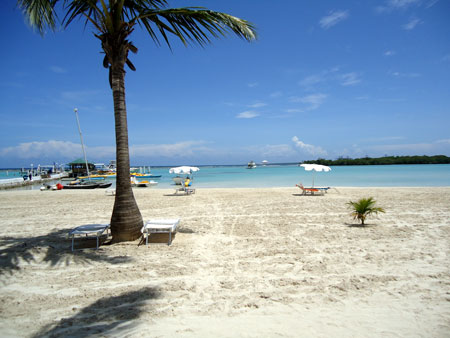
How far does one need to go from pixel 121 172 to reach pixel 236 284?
3.49 metres

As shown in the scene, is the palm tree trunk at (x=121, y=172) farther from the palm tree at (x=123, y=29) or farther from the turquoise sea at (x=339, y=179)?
the turquoise sea at (x=339, y=179)

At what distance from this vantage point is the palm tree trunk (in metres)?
5.15

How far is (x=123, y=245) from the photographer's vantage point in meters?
5.09

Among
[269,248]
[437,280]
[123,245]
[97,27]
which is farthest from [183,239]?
[97,27]

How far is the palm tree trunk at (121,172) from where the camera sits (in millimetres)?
5152

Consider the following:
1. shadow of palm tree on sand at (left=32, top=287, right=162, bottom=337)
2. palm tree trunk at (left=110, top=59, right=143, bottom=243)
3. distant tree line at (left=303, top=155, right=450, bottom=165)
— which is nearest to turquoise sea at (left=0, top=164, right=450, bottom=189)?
palm tree trunk at (left=110, top=59, right=143, bottom=243)

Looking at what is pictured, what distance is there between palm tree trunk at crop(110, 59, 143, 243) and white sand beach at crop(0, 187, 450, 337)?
351 millimetres

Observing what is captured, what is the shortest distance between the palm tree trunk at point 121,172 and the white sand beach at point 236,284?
1.15 feet

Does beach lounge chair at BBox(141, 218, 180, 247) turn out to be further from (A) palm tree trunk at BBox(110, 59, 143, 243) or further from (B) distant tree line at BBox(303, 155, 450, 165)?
(B) distant tree line at BBox(303, 155, 450, 165)

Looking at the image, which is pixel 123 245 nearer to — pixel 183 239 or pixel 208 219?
pixel 183 239

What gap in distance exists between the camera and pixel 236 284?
3396 mm

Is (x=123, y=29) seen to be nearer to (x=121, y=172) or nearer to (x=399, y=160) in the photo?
(x=121, y=172)

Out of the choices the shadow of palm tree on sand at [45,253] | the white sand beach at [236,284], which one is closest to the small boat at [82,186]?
the white sand beach at [236,284]

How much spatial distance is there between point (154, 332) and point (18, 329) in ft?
4.73
